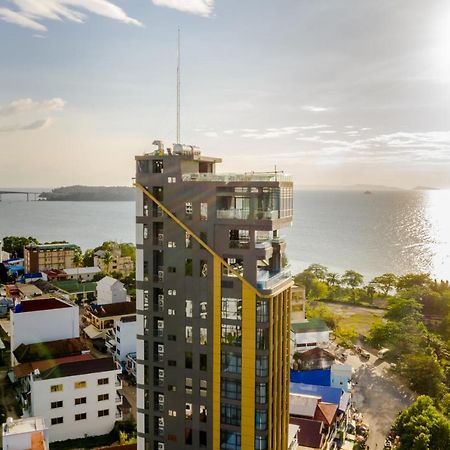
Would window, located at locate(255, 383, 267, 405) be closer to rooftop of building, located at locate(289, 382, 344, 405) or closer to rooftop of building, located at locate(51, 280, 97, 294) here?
rooftop of building, located at locate(289, 382, 344, 405)

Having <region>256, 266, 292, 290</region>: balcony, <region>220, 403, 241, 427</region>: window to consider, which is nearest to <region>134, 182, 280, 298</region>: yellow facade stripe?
<region>256, 266, 292, 290</region>: balcony

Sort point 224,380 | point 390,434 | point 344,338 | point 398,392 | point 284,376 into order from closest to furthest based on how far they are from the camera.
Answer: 1. point 224,380
2. point 284,376
3. point 390,434
4. point 398,392
5. point 344,338

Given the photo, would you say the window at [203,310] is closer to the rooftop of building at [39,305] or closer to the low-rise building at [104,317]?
the rooftop of building at [39,305]

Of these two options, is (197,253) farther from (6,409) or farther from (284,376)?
(6,409)

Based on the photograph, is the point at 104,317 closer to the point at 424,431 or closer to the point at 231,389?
the point at 424,431

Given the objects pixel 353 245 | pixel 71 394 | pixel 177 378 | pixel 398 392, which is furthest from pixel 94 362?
pixel 353 245

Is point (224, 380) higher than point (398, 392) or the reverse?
higher

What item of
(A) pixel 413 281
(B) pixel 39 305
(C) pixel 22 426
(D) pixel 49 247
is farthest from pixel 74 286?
(A) pixel 413 281
